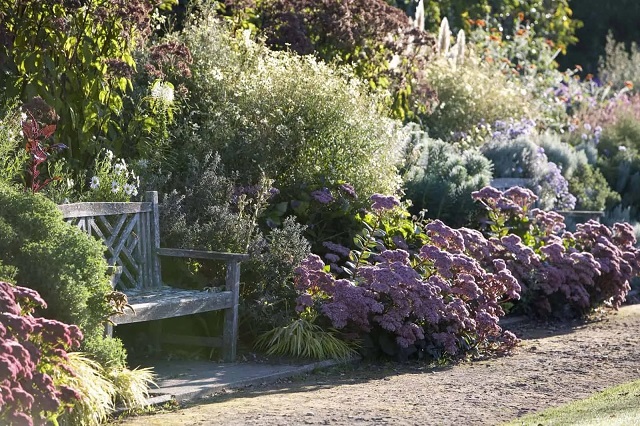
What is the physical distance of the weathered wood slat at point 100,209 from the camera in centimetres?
683

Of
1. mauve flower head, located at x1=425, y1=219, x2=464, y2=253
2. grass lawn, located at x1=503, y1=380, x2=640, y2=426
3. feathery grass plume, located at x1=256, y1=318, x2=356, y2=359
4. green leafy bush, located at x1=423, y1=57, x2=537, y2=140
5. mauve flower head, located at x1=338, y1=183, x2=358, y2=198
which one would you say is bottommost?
grass lawn, located at x1=503, y1=380, x2=640, y2=426

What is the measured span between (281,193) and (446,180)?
6.82ft

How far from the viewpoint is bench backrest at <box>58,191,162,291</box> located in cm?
708

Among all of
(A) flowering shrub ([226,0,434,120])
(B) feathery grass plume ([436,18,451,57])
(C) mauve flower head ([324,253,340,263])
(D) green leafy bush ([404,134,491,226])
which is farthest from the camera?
(B) feathery grass plume ([436,18,451,57])

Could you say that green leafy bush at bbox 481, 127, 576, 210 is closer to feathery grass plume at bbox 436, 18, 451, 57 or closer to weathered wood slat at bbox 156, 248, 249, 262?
feathery grass plume at bbox 436, 18, 451, 57

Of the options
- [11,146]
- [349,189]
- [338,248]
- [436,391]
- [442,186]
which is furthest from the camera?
[442,186]

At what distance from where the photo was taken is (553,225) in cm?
1038

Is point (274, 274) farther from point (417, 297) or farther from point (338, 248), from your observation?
point (417, 297)

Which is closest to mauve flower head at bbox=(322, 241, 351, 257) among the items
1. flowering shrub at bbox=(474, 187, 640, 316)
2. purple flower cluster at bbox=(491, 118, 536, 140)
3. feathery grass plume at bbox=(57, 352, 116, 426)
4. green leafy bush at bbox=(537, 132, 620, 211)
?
flowering shrub at bbox=(474, 187, 640, 316)

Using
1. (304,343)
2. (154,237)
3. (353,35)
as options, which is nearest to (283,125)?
(154,237)

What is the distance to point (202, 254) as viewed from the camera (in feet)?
24.5

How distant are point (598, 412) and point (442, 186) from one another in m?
4.73

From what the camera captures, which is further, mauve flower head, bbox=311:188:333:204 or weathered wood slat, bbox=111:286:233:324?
mauve flower head, bbox=311:188:333:204

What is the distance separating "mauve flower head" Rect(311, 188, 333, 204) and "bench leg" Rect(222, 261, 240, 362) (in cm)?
160
